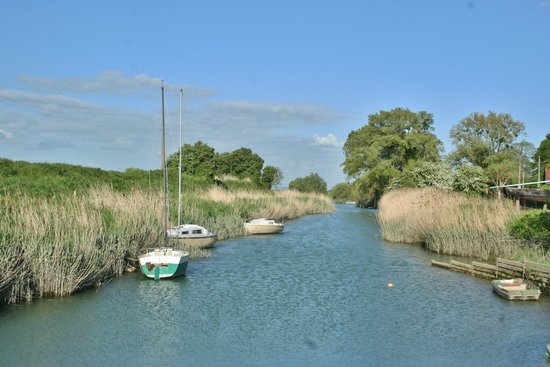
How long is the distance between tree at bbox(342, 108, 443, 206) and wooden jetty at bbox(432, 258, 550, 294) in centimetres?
5250

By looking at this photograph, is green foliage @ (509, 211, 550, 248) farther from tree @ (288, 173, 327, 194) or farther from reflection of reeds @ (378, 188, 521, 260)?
tree @ (288, 173, 327, 194)

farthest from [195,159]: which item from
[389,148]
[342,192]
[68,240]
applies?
[342,192]

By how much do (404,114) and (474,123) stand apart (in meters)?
9.48

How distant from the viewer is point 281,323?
53.8 ft

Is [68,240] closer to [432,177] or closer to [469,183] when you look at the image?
[469,183]

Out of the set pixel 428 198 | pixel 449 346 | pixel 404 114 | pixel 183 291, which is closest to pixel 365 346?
pixel 449 346

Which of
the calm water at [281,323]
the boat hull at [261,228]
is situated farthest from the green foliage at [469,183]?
the calm water at [281,323]

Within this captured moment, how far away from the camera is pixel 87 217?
22.6m

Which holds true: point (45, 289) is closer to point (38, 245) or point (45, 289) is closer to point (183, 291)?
point (38, 245)

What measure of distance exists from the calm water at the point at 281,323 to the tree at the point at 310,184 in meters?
95.8

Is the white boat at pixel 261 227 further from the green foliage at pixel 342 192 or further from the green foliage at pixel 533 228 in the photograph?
the green foliage at pixel 342 192

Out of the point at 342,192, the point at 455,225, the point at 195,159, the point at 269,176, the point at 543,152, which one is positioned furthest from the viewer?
the point at 342,192

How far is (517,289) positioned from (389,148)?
64.5 metres

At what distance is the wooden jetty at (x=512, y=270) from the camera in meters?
19.9
